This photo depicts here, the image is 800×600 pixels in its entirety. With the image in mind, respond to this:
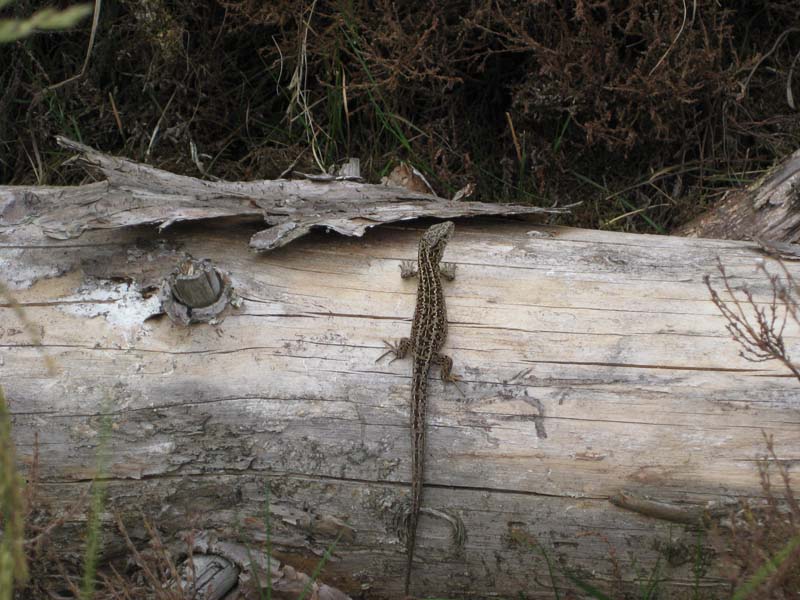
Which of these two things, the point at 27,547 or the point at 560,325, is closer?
the point at 27,547

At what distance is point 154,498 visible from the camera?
3.45m

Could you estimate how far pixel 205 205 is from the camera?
3979 mm

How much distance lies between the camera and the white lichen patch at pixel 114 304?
3.64m

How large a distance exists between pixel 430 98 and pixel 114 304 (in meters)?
2.91

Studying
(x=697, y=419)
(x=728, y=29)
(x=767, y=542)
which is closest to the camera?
(x=767, y=542)

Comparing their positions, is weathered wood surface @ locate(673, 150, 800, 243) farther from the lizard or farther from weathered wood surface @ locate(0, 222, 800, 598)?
the lizard

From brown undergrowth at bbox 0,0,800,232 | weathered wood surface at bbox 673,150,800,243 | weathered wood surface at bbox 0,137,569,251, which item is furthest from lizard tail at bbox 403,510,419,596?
brown undergrowth at bbox 0,0,800,232

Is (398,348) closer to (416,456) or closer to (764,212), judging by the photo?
(416,456)

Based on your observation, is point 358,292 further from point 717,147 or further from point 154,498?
point 717,147

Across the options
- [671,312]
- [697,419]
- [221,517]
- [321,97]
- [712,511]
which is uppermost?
[321,97]

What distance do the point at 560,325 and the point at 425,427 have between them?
2.70ft

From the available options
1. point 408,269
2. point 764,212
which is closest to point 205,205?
point 408,269

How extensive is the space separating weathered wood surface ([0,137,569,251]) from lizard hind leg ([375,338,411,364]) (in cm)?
62

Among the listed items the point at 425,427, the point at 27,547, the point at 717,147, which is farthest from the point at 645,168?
the point at 27,547
